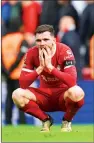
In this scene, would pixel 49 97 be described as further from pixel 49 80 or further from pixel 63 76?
pixel 63 76

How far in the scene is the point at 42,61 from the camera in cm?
1105

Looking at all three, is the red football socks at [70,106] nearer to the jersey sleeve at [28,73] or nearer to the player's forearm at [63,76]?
the player's forearm at [63,76]

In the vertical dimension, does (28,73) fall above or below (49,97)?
above

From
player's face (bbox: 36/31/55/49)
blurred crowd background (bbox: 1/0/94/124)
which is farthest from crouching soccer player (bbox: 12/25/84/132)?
blurred crowd background (bbox: 1/0/94/124)

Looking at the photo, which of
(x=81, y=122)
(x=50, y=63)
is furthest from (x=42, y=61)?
(x=81, y=122)

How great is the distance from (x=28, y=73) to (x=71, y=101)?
723 mm

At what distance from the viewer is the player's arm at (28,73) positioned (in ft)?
36.5

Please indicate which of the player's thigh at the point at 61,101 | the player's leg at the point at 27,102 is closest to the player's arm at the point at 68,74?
the player's thigh at the point at 61,101

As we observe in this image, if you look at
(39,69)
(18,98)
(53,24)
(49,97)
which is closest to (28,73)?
(39,69)

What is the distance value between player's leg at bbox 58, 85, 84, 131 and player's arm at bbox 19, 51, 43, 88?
1.72 feet

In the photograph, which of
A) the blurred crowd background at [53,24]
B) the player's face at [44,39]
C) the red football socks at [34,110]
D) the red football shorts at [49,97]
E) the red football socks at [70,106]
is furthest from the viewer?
the blurred crowd background at [53,24]

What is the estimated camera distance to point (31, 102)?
11500 millimetres

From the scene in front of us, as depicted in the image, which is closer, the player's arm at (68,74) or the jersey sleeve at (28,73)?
the player's arm at (68,74)

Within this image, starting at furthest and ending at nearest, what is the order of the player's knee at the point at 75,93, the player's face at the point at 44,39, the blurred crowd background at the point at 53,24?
1. the blurred crowd background at the point at 53,24
2. the player's knee at the point at 75,93
3. the player's face at the point at 44,39
